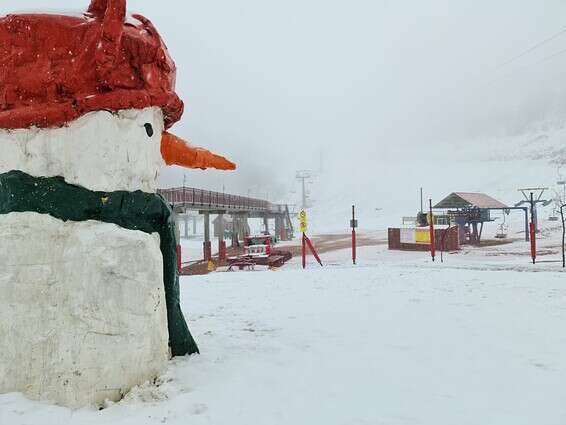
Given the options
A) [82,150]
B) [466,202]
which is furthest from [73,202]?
[466,202]

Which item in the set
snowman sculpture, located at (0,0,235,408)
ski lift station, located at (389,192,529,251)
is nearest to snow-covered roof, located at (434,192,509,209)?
ski lift station, located at (389,192,529,251)

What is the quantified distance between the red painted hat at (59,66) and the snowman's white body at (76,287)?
0.11 metres

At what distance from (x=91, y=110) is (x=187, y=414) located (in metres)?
2.10

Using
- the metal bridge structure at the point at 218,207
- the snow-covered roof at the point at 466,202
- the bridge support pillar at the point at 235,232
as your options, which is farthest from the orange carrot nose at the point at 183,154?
the bridge support pillar at the point at 235,232

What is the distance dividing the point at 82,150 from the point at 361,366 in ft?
8.72

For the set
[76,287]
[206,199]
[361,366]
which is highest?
[206,199]

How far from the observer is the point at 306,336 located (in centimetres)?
407

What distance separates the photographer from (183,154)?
340 centimetres

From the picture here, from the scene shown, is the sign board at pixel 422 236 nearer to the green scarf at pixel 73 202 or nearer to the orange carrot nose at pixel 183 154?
the orange carrot nose at pixel 183 154

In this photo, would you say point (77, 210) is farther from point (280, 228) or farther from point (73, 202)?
point (280, 228)

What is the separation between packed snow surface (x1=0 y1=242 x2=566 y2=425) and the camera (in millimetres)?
2391

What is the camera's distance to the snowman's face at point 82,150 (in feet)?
8.98

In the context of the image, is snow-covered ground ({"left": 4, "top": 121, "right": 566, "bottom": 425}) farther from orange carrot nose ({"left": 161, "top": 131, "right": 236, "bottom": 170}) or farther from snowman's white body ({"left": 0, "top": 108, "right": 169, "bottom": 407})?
orange carrot nose ({"left": 161, "top": 131, "right": 236, "bottom": 170})

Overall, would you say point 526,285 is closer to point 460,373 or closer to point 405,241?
point 460,373
